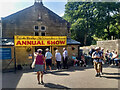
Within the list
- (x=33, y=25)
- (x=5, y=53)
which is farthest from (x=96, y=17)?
(x=5, y=53)

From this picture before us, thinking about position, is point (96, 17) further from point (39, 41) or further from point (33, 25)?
point (39, 41)

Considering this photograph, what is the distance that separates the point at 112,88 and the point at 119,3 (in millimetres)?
23246

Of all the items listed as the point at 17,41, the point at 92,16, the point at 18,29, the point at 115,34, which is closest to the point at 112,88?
the point at 17,41

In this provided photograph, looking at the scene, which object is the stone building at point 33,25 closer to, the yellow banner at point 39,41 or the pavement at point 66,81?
the yellow banner at point 39,41

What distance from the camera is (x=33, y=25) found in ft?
40.6

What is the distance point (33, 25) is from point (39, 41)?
300 cm

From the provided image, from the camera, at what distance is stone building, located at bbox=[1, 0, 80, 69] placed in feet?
37.3

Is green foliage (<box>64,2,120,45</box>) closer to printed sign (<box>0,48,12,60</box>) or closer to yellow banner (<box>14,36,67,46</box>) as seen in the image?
yellow banner (<box>14,36,67,46</box>)

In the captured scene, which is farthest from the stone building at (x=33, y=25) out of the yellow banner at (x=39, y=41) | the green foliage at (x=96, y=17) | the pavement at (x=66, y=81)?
the green foliage at (x=96, y=17)

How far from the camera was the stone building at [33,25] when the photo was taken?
11.4m

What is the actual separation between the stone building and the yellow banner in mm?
810

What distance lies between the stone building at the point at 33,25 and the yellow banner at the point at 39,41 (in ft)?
2.66

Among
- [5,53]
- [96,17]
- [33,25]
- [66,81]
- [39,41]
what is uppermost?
[96,17]

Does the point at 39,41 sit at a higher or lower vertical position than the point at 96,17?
lower
